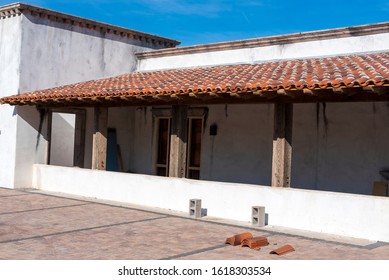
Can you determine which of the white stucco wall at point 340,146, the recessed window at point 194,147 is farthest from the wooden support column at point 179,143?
the recessed window at point 194,147

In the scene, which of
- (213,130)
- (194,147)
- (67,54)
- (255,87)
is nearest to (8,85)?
(67,54)

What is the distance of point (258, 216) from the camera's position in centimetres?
1000

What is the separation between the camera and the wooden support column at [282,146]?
33.9 feet

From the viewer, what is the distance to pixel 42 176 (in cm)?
1564

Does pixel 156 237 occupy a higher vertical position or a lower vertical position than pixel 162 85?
lower

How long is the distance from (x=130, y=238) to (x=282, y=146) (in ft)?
12.0

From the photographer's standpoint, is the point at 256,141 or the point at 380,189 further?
the point at 256,141

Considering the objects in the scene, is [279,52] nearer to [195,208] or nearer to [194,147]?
[194,147]

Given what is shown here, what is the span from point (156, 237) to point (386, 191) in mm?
5448

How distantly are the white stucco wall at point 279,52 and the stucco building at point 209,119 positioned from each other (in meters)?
0.03

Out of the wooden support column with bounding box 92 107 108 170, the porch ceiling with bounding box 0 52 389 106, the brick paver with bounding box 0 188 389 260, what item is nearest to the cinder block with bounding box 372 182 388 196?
the porch ceiling with bounding box 0 52 389 106
